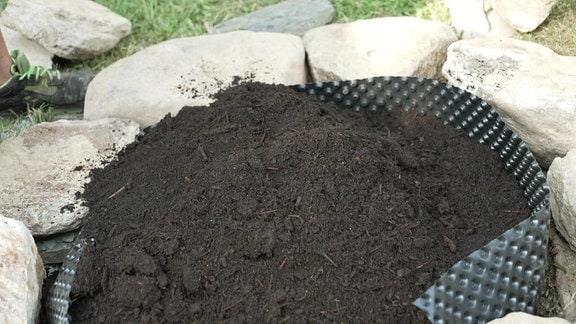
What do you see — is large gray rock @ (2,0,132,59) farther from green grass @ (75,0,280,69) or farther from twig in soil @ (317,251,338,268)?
twig in soil @ (317,251,338,268)

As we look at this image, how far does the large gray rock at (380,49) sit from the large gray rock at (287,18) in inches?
16.2

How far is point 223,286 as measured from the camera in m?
2.50

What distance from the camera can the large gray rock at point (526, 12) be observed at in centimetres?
392

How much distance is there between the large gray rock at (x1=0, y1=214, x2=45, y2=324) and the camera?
2.41 metres

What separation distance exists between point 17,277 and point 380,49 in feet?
6.96

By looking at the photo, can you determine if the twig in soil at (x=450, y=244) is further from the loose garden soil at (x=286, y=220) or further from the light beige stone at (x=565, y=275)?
the light beige stone at (x=565, y=275)

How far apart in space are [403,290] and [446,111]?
1.11m

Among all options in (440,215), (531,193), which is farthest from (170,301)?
(531,193)

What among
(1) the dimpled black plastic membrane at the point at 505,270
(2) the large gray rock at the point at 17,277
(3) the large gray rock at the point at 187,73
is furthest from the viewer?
(3) the large gray rock at the point at 187,73

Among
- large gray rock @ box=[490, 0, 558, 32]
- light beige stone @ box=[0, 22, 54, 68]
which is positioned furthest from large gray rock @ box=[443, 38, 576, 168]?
light beige stone @ box=[0, 22, 54, 68]

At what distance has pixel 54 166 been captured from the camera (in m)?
3.37

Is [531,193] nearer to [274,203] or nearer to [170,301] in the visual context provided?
[274,203]

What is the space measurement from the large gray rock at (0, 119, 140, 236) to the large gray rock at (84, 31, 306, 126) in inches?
6.9

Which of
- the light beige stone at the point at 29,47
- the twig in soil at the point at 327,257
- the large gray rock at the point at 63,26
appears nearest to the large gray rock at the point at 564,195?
the twig in soil at the point at 327,257
